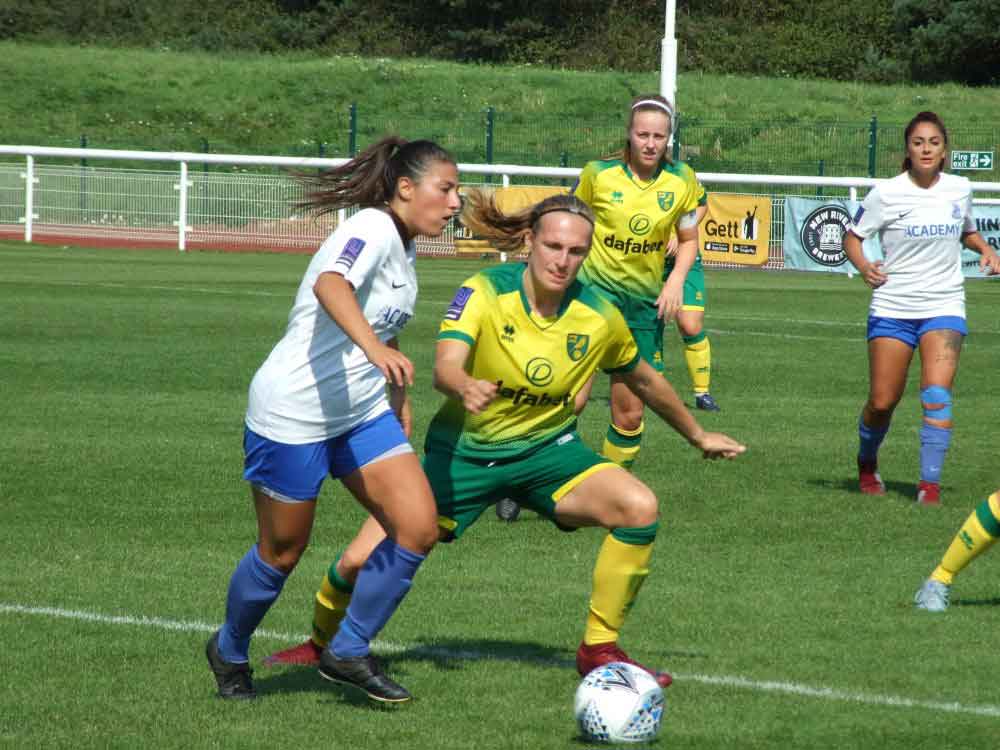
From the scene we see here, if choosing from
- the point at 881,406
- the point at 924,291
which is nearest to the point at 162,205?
the point at 881,406

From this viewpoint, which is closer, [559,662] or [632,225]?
[559,662]

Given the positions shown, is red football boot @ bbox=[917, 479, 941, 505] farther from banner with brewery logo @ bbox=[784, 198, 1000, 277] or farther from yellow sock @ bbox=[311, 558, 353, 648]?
banner with brewery logo @ bbox=[784, 198, 1000, 277]

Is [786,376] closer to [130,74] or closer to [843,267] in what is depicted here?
[843,267]

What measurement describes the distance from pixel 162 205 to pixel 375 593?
28298 mm

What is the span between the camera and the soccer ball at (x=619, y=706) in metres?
5.00

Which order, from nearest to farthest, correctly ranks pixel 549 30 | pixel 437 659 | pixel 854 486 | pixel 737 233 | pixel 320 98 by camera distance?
pixel 437 659 → pixel 854 486 → pixel 737 233 → pixel 320 98 → pixel 549 30

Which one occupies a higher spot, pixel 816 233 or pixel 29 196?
pixel 29 196

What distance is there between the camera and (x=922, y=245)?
9609 mm

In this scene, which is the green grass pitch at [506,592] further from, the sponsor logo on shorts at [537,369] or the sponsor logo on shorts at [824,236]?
the sponsor logo on shorts at [824,236]

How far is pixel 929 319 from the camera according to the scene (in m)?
9.56

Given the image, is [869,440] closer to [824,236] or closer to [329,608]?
[329,608]

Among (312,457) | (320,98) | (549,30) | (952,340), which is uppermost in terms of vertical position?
(549,30)

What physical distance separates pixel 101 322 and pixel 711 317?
24.1 feet

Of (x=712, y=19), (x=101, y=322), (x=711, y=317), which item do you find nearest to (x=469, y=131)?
(x=711, y=317)
